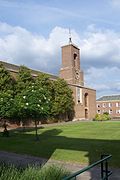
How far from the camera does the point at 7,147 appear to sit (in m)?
17.8

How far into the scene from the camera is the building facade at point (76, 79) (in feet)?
205

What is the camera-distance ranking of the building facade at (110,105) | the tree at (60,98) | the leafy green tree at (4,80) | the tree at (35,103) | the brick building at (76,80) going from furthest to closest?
the building facade at (110,105) → the brick building at (76,80) → the tree at (60,98) → the leafy green tree at (4,80) → the tree at (35,103)

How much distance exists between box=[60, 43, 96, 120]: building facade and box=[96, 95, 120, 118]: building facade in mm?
35593

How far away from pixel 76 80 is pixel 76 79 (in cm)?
26

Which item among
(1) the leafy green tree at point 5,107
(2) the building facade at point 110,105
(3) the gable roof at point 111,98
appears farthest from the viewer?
(3) the gable roof at point 111,98

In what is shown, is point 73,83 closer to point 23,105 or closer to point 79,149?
point 23,105

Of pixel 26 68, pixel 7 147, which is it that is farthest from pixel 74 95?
pixel 7 147

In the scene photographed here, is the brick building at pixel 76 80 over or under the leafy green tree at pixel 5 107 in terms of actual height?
over

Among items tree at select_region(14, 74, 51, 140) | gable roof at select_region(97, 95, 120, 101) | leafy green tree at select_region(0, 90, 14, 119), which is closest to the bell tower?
leafy green tree at select_region(0, 90, 14, 119)

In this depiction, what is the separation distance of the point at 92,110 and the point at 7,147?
53884mm

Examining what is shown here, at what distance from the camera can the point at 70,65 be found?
211 ft

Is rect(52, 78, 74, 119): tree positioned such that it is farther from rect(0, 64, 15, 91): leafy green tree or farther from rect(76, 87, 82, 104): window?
rect(0, 64, 15, 91): leafy green tree

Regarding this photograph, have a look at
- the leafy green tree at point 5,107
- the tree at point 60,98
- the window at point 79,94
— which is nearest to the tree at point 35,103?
the leafy green tree at point 5,107

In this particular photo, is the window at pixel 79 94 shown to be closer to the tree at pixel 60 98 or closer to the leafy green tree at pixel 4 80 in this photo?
the tree at pixel 60 98
